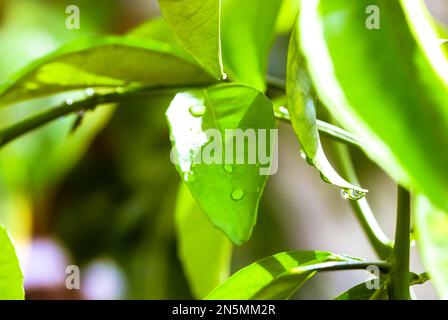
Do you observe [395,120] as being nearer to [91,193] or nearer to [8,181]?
[8,181]

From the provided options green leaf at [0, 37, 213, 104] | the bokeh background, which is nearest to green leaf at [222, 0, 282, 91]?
green leaf at [0, 37, 213, 104]

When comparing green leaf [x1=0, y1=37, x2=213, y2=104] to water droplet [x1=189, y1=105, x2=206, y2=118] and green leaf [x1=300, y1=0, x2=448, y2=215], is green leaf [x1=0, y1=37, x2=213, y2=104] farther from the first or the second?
green leaf [x1=300, y1=0, x2=448, y2=215]

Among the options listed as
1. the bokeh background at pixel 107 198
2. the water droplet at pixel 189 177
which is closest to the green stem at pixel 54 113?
the water droplet at pixel 189 177

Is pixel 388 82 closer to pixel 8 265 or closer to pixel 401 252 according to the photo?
pixel 401 252

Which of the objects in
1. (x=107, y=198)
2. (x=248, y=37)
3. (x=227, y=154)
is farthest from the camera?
(x=107, y=198)

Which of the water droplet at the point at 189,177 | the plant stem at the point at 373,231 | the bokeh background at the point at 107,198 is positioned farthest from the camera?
the bokeh background at the point at 107,198

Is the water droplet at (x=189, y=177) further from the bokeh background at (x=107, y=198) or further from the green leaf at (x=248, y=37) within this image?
the bokeh background at (x=107, y=198)

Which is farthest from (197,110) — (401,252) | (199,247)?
(199,247)
